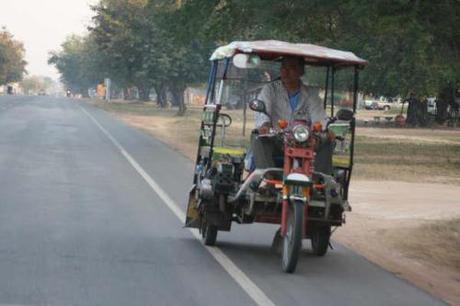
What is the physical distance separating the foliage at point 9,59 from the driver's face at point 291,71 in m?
154

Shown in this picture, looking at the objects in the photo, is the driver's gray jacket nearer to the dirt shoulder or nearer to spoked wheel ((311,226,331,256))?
spoked wheel ((311,226,331,256))

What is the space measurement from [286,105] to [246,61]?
78 centimetres

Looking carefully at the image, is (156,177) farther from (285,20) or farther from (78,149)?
(78,149)

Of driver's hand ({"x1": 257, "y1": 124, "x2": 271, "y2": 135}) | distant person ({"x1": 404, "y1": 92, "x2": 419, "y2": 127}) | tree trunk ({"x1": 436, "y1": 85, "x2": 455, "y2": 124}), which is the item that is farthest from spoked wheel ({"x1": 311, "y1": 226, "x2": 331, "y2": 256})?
tree trunk ({"x1": 436, "y1": 85, "x2": 455, "y2": 124})

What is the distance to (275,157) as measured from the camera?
9.68 m

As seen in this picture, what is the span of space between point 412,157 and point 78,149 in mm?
10938

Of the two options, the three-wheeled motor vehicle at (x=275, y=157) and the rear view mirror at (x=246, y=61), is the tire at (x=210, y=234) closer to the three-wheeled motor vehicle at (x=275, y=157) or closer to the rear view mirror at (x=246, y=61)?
the three-wheeled motor vehicle at (x=275, y=157)

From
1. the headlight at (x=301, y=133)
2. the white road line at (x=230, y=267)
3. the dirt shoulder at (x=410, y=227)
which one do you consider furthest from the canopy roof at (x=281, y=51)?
the dirt shoulder at (x=410, y=227)

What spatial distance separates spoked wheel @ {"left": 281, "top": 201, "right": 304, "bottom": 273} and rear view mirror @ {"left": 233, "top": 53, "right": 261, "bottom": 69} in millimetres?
1544

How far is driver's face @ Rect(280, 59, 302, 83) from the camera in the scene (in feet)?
33.0

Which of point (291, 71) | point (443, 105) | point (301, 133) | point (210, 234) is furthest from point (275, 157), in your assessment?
point (443, 105)

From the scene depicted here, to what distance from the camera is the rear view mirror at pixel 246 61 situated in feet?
30.9

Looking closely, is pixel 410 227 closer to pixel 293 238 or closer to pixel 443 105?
pixel 293 238

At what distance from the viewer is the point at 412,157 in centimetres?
2970
